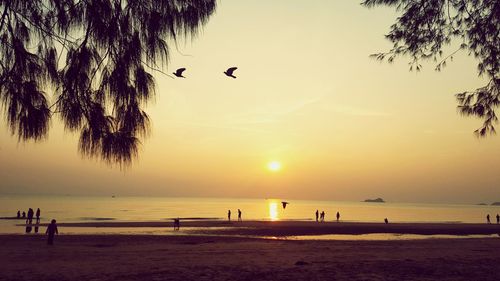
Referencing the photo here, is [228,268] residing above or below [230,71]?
below

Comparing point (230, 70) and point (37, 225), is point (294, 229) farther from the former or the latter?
point (230, 70)

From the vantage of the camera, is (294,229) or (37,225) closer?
(37,225)

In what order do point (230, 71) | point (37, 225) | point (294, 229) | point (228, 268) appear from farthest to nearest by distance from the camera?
point (294, 229)
point (37, 225)
point (228, 268)
point (230, 71)

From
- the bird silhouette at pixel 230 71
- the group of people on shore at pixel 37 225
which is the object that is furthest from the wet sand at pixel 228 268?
the bird silhouette at pixel 230 71

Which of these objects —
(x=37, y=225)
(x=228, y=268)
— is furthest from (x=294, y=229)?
(x=228, y=268)

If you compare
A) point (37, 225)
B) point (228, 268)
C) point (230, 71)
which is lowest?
point (228, 268)

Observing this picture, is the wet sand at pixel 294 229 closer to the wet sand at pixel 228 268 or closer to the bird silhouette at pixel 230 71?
the wet sand at pixel 228 268

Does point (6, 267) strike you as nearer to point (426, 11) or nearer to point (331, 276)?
point (331, 276)

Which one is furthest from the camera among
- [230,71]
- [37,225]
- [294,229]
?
[294,229]

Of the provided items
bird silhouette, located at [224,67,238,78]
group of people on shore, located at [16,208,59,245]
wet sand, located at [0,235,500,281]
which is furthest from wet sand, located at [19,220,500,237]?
bird silhouette, located at [224,67,238,78]

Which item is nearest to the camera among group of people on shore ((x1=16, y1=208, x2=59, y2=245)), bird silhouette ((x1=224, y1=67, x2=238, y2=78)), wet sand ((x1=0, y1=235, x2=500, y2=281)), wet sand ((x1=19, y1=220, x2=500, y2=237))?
bird silhouette ((x1=224, y1=67, x2=238, y2=78))

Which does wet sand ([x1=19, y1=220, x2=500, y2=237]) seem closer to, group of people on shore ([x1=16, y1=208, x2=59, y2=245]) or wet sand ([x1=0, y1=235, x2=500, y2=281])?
group of people on shore ([x1=16, y1=208, x2=59, y2=245])

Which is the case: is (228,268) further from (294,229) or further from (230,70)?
(294,229)

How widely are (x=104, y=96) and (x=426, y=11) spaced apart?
7029mm
